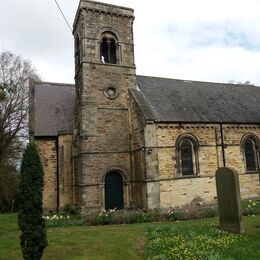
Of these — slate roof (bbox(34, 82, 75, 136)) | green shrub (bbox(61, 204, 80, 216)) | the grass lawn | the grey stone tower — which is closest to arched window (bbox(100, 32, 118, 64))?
the grey stone tower

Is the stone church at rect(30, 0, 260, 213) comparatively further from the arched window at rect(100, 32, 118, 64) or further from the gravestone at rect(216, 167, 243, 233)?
the gravestone at rect(216, 167, 243, 233)

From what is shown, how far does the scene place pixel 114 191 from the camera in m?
20.4

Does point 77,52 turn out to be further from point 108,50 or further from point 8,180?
point 8,180

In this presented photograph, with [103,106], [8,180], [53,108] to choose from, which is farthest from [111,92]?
[8,180]

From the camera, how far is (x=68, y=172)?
21812mm

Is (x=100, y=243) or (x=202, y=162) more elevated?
(x=202, y=162)

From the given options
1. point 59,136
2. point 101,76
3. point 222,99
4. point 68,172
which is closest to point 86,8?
point 101,76

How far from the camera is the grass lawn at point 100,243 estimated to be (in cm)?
945

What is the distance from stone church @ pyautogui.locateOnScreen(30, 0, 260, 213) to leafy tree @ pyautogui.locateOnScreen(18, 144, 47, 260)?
34.8 feet

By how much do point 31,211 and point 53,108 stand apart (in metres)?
16.9

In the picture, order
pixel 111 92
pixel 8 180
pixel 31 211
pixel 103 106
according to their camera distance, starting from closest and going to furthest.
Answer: pixel 31 211
pixel 103 106
pixel 111 92
pixel 8 180

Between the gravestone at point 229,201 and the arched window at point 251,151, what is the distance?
37.6 feet

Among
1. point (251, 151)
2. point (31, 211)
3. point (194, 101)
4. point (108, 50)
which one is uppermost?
point (108, 50)

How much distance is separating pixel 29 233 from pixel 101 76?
1484cm
